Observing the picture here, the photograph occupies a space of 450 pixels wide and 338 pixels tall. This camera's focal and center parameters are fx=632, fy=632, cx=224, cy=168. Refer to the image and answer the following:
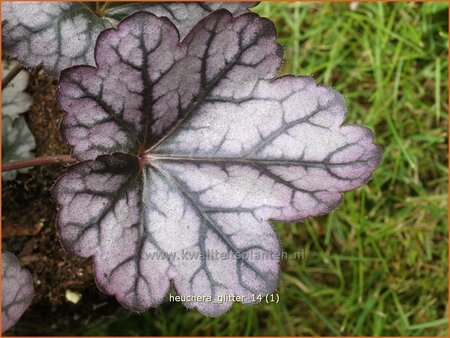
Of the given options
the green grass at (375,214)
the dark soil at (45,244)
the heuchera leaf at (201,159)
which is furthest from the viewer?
the green grass at (375,214)

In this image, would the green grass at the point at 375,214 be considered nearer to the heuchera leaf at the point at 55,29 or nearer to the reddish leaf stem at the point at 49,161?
the heuchera leaf at the point at 55,29

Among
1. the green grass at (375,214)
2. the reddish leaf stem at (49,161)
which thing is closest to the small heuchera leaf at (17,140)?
the reddish leaf stem at (49,161)

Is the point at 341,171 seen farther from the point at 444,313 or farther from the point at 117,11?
the point at 444,313

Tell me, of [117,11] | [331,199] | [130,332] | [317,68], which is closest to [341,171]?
[331,199]

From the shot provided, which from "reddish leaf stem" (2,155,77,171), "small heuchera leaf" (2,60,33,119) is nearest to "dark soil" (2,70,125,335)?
"small heuchera leaf" (2,60,33,119)

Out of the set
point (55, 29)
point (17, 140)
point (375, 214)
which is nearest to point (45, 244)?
point (17, 140)

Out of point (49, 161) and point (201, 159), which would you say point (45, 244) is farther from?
point (201, 159)
